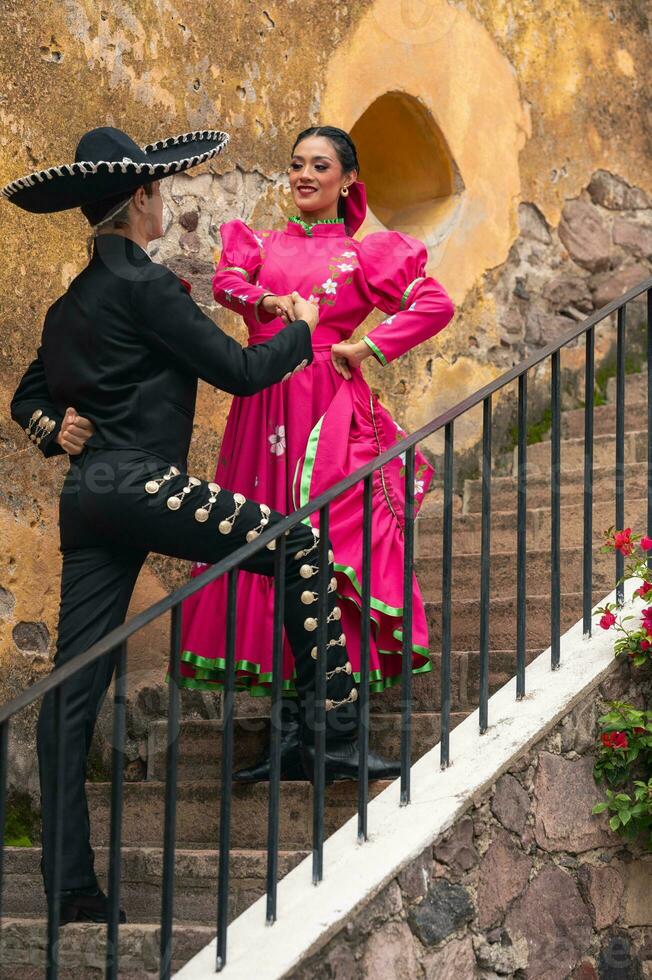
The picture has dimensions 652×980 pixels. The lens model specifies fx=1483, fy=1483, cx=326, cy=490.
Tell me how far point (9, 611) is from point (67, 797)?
144cm

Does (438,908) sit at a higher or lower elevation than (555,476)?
lower

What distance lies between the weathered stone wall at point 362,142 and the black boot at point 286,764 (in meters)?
0.94

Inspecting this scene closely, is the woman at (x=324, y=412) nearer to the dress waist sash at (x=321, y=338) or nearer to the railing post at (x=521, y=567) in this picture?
the dress waist sash at (x=321, y=338)

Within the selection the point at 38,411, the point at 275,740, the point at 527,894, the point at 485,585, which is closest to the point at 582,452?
the point at 485,585

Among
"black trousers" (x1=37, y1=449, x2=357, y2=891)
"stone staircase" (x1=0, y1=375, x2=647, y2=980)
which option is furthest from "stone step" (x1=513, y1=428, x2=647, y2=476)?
"black trousers" (x1=37, y1=449, x2=357, y2=891)

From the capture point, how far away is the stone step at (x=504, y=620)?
13.0ft

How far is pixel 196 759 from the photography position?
3771 millimetres

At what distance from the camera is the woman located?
354 centimetres

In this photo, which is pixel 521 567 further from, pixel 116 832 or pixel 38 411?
pixel 116 832

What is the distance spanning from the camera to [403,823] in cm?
291

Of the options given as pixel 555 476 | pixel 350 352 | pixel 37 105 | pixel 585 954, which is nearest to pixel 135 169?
pixel 350 352

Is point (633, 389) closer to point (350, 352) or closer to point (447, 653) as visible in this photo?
point (350, 352)

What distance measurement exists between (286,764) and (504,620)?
889 millimetres

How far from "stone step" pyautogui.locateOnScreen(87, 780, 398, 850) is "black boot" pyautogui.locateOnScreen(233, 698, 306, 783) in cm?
7
